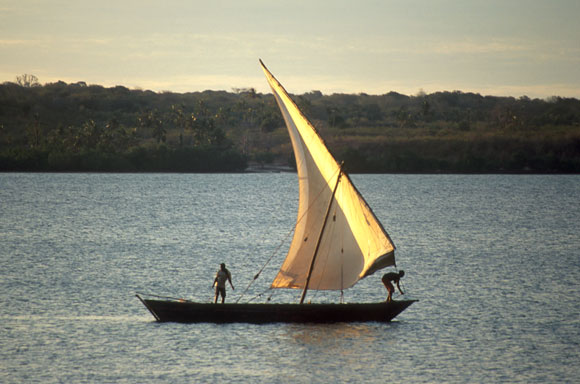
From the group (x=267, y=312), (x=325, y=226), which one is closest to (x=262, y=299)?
(x=267, y=312)

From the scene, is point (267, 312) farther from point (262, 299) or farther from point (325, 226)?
point (262, 299)

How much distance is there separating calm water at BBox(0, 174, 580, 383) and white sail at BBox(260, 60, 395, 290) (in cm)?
264

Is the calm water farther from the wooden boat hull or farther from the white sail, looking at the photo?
the white sail

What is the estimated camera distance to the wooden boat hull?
134 ft

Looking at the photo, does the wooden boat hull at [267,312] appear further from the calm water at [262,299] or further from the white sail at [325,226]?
the white sail at [325,226]

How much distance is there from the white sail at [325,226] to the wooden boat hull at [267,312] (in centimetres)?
161

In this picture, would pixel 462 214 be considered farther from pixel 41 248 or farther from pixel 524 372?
pixel 524 372

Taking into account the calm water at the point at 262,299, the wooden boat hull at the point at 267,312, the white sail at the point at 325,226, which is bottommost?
the calm water at the point at 262,299

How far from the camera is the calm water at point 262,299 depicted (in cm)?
3624

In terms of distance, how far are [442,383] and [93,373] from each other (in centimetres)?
1338

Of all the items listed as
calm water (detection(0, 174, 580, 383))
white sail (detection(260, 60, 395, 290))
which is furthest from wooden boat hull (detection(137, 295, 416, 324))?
white sail (detection(260, 60, 395, 290))

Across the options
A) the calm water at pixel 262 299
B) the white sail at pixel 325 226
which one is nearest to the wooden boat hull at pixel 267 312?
the calm water at pixel 262 299

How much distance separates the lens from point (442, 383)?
1362 inches

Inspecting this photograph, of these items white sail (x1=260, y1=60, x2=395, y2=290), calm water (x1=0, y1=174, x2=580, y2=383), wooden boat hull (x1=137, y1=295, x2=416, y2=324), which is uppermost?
white sail (x1=260, y1=60, x2=395, y2=290)
